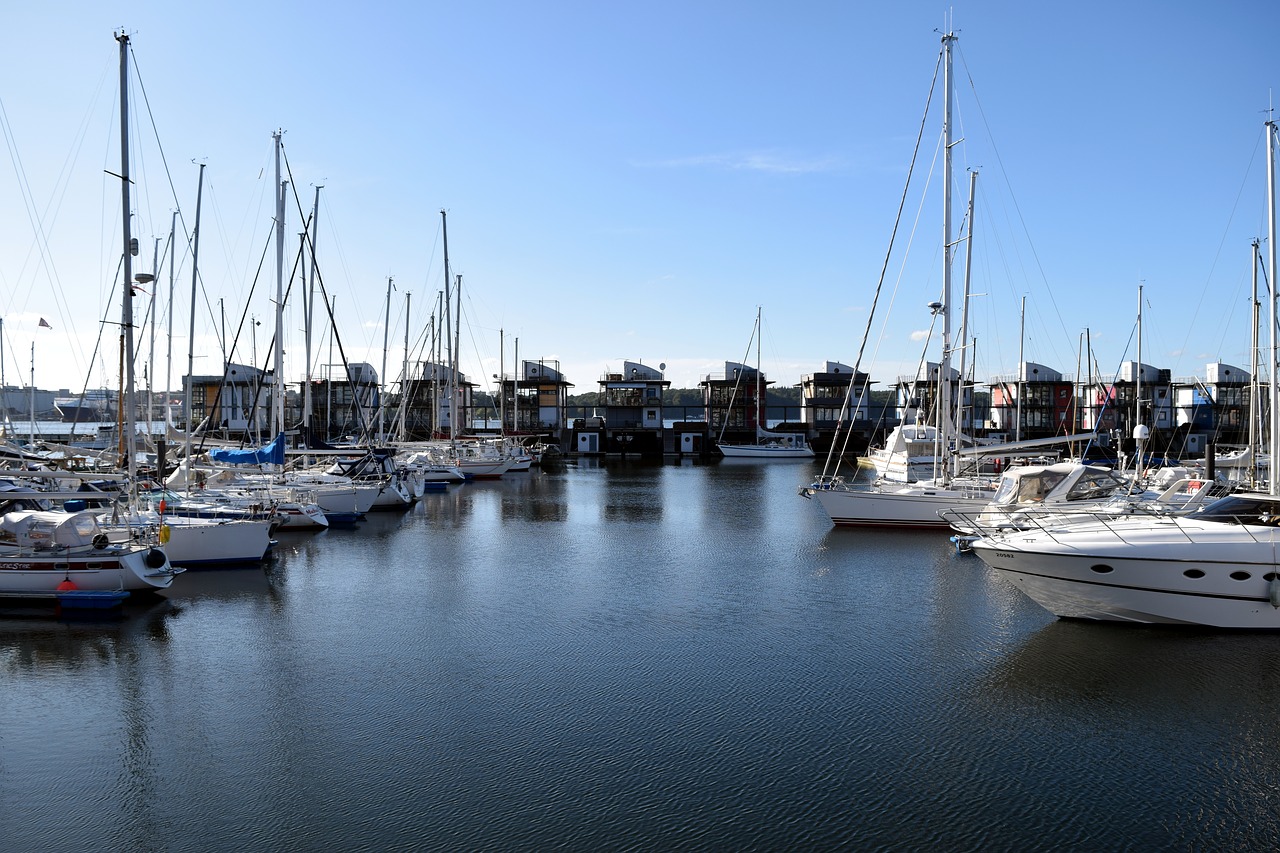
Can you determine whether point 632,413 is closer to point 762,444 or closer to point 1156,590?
point 762,444

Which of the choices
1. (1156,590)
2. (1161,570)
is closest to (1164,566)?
(1161,570)

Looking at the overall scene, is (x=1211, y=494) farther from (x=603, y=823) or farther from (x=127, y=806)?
(x=127, y=806)

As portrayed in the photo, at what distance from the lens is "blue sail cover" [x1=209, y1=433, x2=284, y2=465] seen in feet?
111

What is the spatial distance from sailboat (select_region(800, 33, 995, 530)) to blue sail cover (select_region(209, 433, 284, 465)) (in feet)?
68.2

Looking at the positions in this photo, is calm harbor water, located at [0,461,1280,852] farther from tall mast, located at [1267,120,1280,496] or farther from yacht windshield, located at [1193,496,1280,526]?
tall mast, located at [1267,120,1280,496]

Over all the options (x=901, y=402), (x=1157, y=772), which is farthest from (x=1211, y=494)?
(x=901, y=402)

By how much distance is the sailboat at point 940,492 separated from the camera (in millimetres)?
31875

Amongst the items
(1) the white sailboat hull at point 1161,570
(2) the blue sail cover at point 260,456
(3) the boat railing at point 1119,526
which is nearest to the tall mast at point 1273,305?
(3) the boat railing at point 1119,526

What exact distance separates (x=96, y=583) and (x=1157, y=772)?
21103 mm

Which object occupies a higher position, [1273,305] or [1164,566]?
[1273,305]

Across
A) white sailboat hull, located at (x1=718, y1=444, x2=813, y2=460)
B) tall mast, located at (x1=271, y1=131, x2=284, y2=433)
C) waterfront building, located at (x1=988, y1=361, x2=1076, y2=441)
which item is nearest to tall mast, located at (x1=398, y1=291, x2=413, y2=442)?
tall mast, located at (x1=271, y1=131, x2=284, y2=433)

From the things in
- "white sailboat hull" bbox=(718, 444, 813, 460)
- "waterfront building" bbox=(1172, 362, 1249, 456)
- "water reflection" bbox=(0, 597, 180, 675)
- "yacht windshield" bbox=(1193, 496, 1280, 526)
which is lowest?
"water reflection" bbox=(0, 597, 180, 675)

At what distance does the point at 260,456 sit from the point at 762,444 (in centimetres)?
6452

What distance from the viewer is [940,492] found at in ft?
108
